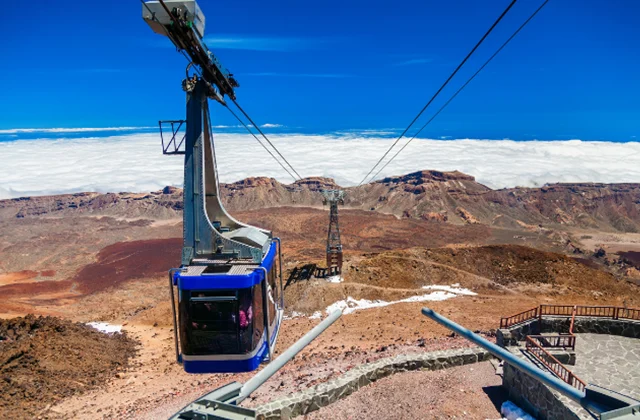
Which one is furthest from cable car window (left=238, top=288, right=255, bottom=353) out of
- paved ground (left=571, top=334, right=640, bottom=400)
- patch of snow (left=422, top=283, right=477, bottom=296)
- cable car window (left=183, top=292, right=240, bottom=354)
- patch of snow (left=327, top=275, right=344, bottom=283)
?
→ patch of snow (left=422, top=283, right=477, bottom=296)

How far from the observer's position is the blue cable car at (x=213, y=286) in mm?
9602

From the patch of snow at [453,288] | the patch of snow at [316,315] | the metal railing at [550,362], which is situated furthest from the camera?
the patch of snow at [453,288]

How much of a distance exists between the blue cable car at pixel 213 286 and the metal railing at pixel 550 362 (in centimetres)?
1061

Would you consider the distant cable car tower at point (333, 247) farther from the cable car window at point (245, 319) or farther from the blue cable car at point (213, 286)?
the cable car window at point (245, 319)

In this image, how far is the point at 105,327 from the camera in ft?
117

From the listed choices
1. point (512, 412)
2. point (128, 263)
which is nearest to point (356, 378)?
point (512, 412)

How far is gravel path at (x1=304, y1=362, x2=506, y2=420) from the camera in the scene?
1574 cm

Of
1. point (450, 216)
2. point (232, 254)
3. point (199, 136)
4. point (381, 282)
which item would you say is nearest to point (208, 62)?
point (199, 136)

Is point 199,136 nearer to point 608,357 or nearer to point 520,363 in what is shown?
point 520,363

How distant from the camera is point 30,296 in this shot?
52.0 metres

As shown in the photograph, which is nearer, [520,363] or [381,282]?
[520,363]

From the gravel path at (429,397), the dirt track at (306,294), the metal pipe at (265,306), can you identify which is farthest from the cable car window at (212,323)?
the dirt track at (306,294)

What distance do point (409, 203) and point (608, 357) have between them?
9941 cm

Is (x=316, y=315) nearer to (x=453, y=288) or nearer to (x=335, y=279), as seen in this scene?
(x=335, y=279)
